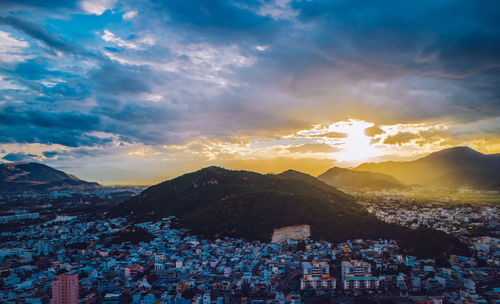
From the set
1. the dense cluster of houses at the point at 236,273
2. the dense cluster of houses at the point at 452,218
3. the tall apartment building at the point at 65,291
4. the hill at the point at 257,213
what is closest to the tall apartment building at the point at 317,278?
the dense cluster of houses at the point at 236,273

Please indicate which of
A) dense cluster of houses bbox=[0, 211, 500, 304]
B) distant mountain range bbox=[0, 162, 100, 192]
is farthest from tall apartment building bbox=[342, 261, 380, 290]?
distant mountain range bbox=[0, 162, 100, 192]

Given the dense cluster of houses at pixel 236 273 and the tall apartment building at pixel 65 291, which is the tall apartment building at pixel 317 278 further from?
the tall apartment building at pixel 65 291

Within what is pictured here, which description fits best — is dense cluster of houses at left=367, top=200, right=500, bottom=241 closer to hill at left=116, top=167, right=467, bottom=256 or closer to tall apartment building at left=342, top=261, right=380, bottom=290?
hill at left=116, top=167, right=467, bottom=256

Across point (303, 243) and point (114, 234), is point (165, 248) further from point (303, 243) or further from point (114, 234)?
point (303, 243)

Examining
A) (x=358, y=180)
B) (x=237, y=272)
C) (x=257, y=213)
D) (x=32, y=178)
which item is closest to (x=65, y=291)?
(x=237, y=272)

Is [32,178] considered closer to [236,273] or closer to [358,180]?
[358,180]

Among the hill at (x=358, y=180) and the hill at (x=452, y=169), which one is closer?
the hill at (x=452, y=169)
